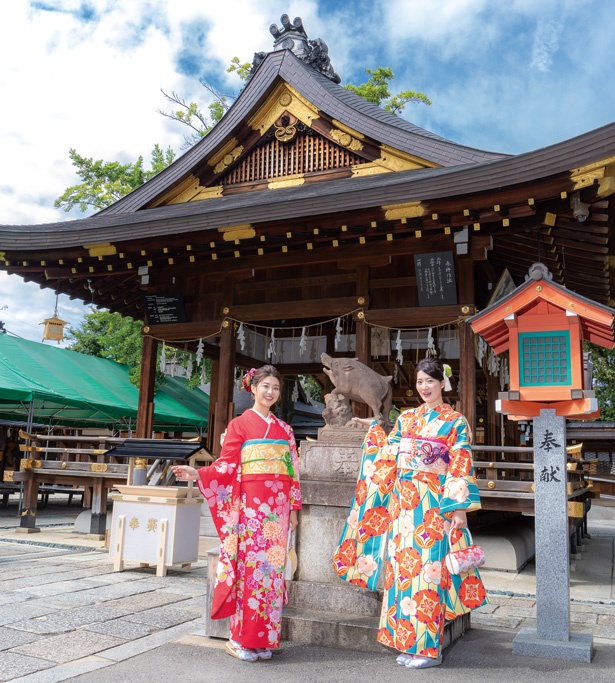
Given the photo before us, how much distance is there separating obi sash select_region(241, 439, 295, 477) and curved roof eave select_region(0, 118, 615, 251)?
4.75 metres

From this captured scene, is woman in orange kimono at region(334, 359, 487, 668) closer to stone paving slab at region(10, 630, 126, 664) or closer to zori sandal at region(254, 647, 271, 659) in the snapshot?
zori sandal at region(254, 647, 271, 659)

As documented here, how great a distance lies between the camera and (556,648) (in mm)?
3596

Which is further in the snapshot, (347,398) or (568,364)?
(347,398)

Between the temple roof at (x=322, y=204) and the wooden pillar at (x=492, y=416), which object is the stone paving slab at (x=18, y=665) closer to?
the temple roof at (x=322, y=204)

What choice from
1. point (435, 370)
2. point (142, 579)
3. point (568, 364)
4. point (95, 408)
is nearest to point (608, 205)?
point (568, 364)

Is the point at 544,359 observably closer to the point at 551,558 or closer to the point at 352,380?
the point at 551,558

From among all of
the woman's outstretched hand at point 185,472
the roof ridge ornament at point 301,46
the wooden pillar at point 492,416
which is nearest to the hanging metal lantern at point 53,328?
the roof ridge ornament at point 301,46

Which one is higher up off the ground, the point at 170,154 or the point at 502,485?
the point at 170,154

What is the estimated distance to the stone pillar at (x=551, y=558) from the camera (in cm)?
364

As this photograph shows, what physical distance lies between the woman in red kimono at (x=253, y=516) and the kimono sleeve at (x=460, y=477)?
0.94m

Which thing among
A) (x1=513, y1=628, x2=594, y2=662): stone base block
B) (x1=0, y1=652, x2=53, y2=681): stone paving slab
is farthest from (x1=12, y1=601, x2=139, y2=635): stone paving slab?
(x1=513, y1=628, x2=594, y2=662): stone base block

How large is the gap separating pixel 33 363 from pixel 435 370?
9.42 meters

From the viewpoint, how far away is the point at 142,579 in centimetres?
588

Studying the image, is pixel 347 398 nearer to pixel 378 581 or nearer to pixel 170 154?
pixel 378 581
